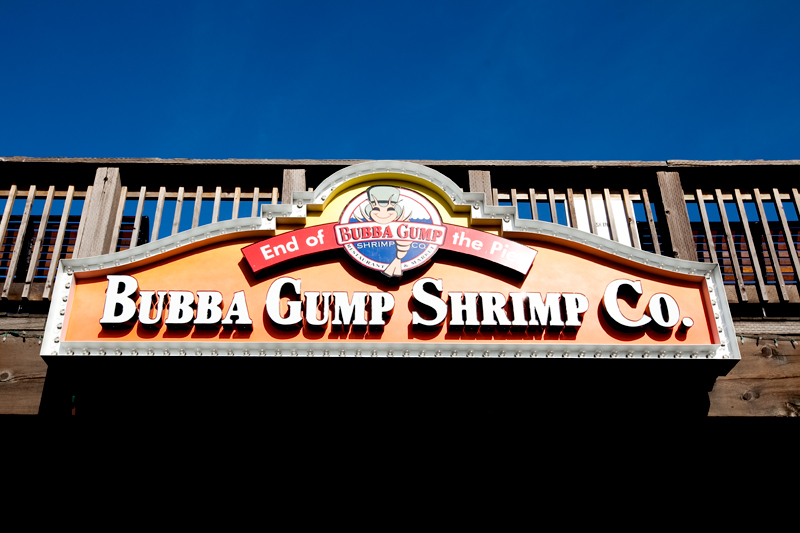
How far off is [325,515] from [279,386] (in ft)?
5.25

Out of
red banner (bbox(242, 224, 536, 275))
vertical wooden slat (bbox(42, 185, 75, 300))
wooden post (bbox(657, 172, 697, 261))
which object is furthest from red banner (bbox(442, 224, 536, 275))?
vertical wooden slat (bbox(42, 185, 75, 300))

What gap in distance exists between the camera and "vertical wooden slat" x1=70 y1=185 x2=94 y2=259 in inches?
250

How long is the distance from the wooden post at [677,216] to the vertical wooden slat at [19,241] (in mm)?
5928

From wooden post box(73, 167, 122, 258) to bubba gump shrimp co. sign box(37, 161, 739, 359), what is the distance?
698 millimetres

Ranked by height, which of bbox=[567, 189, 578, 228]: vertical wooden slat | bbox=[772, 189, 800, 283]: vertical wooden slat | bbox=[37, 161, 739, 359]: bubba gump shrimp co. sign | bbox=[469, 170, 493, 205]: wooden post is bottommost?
bbox=[37, 161, 739, 359]: bubba gump shrimp co. sign

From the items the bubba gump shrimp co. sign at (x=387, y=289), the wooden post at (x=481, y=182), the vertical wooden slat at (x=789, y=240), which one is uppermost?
the wooden post at (x=481, y=182)

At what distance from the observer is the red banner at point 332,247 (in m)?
5.72

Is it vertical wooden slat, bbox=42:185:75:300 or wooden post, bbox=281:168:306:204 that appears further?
wooden post, bbox=281:168:306:204

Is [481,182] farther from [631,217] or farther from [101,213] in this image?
[101,213]

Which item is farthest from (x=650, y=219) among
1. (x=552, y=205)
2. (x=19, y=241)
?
(x=19, y=241)

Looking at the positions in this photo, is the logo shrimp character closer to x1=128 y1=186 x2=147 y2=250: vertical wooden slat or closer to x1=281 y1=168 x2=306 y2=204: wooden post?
x1=281 y1=168 x2=306 y2=204: wooden post

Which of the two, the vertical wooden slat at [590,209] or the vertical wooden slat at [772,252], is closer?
the vertical wooden slat at [772,252]

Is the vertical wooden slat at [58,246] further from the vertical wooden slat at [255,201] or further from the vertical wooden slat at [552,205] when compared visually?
the vertical wooden slat at [552,205]

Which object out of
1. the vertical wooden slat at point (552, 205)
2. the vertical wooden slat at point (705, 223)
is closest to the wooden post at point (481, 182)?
A: the vertical wooden slat at point (552, 205)
